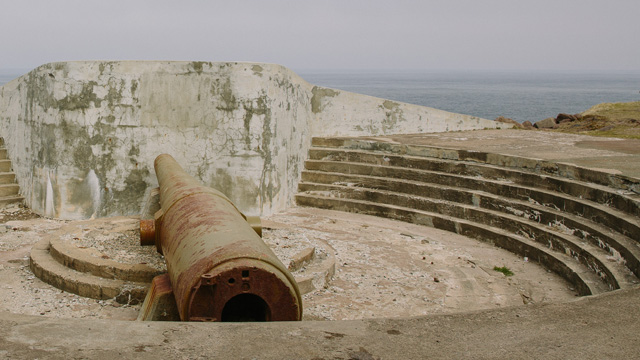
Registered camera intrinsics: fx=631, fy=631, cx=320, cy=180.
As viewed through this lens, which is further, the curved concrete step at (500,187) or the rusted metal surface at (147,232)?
the curved concrete step at (500,187)

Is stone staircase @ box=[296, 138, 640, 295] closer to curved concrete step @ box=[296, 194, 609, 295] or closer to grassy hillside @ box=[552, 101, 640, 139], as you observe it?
curved concrete step @ box=[296, 194, 609, 295]

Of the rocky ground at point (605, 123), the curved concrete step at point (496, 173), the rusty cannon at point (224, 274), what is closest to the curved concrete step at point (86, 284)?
the rusty cannon at point (224, 274)

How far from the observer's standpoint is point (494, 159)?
33.1 ft

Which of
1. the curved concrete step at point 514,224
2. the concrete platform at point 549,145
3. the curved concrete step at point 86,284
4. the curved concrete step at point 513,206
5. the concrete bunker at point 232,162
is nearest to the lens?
the curved concrete step at point 86,284

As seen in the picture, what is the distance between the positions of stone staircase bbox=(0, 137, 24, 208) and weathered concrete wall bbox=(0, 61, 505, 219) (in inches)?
20.5

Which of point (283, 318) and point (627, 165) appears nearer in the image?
point (283, 318)

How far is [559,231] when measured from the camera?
27.2ft

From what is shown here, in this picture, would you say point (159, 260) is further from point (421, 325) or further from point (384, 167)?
point (384, 167)

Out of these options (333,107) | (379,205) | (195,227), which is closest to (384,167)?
(379,205)

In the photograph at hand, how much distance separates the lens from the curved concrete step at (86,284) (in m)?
5.96

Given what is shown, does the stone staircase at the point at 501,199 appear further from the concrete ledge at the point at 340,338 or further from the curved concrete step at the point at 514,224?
the concrete ledge at the point at 340,338

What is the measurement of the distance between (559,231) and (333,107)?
542 centimetres

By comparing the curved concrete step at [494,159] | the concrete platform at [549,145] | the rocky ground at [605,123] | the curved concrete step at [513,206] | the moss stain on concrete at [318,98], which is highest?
the moss stain on concrete at [318,98]

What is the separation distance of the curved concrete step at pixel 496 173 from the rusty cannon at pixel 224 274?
5.14m
